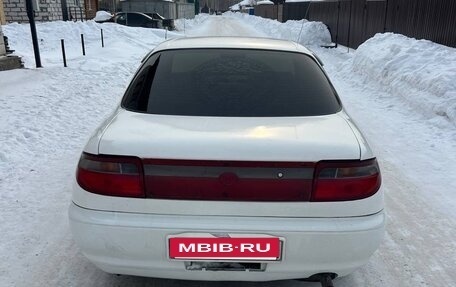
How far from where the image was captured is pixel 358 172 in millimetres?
2299

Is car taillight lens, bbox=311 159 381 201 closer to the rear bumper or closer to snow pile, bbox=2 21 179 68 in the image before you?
the rear bumper

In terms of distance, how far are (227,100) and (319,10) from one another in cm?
2485

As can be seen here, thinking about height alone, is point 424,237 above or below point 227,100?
below

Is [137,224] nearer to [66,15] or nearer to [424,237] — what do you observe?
[424,237]

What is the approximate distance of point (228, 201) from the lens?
7.26ft

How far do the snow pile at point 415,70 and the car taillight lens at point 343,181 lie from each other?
5.01 m

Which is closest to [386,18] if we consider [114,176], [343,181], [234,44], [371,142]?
[371,142]

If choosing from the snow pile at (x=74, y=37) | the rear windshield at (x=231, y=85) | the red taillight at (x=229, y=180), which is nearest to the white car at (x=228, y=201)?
the red taillight at (x=229, y=180)

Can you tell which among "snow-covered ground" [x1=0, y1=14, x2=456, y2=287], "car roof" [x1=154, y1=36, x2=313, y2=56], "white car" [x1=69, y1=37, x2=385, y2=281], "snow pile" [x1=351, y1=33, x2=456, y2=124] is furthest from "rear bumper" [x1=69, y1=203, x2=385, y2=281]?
"snow pile" [x1=351, y1=33, x2=456, y2=124]

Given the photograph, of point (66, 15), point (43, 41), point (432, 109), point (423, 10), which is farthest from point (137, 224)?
point (66, 15)

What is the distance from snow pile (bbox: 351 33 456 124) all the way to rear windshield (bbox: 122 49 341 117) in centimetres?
451

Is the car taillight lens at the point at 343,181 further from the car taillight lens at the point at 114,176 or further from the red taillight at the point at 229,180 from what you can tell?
Result: the car taillight lens at the point at 114,176

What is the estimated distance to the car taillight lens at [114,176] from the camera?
2246 mm

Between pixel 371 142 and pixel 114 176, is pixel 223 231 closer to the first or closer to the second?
pixel 114 176
